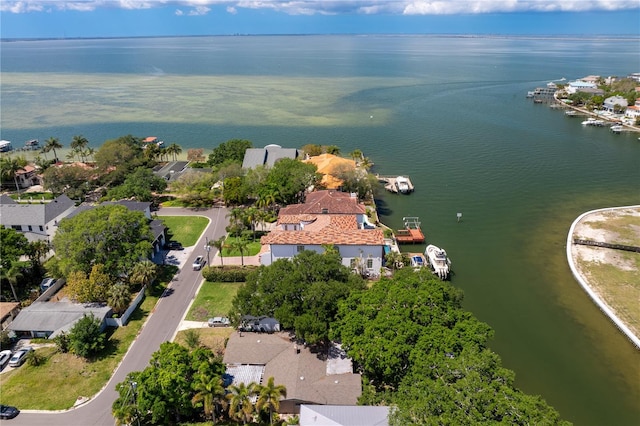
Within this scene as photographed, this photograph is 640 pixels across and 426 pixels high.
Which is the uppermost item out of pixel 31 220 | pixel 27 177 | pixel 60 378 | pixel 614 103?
pixel 614 103

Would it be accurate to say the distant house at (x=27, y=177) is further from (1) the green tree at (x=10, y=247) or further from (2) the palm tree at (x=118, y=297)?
(2) the palm tree at (x=118, y=297)

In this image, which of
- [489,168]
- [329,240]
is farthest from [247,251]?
[489,168]

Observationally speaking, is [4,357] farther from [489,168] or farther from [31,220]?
[489,168]

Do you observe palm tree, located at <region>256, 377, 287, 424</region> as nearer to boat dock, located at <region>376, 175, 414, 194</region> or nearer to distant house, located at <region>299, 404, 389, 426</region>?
distant house, located at <region>299, 404, 389, 426</region>

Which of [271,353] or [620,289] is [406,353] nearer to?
[271,353]

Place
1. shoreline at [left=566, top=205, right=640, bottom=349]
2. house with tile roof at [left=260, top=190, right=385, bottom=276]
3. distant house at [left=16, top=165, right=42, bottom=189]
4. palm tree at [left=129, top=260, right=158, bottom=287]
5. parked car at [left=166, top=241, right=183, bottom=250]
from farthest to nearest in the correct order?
distant house at [left=16, top=165, right=42, bottom=189] → parked car at [left=166, top=241, right=183, bottom=250] → house with tile roof at [left=260, top=190, right=385, bottom=276] → palm tree at [left=129, top=260, right=158, bottom=287] → shoreline at [left=566, top=205, right=640, bottom=349]

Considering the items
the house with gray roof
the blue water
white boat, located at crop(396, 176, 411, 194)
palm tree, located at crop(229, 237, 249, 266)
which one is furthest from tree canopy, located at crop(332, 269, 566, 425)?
the house with gray roof
